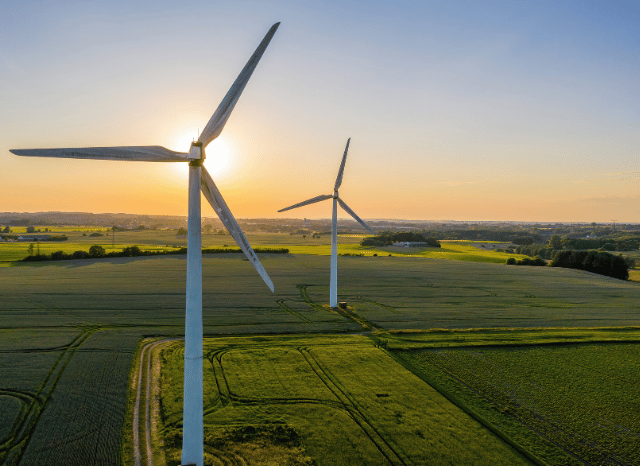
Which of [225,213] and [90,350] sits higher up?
[225,213]

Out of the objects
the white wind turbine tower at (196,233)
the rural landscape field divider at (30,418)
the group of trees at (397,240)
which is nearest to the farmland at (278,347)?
the rural landscape field divider at (30,418)

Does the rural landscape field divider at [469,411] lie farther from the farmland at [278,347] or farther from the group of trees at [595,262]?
the group of trees at [595,262]

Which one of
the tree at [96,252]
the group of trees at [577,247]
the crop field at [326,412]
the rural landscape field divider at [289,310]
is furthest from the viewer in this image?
the group of trees at [577,247]

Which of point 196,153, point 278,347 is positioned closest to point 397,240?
point 278,347

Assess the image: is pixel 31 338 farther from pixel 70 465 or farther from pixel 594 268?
pixel 594 268

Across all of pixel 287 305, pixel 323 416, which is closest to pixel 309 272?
pixel 287 305

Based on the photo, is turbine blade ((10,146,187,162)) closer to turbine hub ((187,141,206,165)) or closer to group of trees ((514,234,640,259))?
turbine hub ((187,141,206,165))

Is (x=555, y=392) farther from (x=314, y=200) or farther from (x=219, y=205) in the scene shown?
(x=314, y=200)
